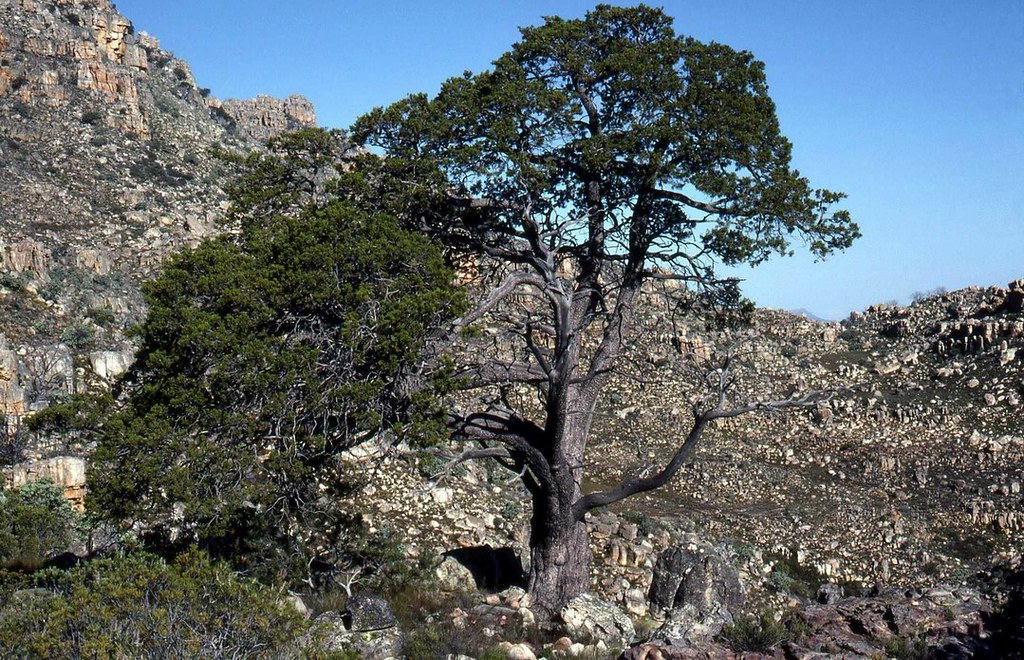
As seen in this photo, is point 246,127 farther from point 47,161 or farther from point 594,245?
point 594,245

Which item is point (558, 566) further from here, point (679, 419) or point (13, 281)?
point (13, 281)

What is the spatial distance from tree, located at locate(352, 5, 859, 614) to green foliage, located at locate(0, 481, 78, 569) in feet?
25.9

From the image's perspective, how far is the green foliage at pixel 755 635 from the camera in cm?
909

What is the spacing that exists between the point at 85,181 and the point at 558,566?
3486 cm

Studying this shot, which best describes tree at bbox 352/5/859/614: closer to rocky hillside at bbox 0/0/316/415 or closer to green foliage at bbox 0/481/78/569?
green foliage at bbox 0/481/78/569

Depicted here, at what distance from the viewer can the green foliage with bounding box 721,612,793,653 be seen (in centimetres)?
909

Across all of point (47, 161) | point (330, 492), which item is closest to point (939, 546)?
point (330, 492)

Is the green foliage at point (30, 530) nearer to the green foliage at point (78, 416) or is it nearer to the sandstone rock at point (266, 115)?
the green foliage at point (78, 416)

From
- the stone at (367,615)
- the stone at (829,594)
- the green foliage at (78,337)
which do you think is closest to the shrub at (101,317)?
the green foliage at (78,337)

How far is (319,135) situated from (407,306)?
3302mm

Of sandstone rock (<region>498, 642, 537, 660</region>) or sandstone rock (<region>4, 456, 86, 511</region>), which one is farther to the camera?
sandstone rock (<region>4, 456, 86, 511</region>)

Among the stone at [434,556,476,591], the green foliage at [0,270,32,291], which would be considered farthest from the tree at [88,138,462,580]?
the green foliage at [0,270,32,291]

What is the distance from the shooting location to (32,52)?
44.9m

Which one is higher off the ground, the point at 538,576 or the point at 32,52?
the point at 32,52
